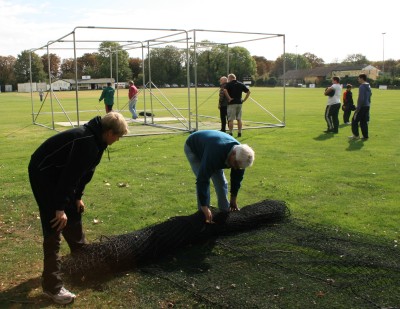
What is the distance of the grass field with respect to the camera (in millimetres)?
4277

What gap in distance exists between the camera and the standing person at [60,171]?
375 cm

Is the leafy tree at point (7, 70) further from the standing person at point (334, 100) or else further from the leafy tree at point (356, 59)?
the standing person at point (334, 100)

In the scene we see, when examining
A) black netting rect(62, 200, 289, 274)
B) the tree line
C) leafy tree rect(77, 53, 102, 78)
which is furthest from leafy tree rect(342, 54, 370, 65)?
black netting rect(62, 200, 289, 274)

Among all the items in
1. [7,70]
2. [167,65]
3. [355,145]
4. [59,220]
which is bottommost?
[355,145]

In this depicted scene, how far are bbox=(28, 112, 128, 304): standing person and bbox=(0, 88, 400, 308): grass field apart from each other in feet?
Result: 0.98

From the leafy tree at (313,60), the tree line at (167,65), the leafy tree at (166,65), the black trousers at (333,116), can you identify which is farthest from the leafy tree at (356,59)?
the black trousers at (333,116)

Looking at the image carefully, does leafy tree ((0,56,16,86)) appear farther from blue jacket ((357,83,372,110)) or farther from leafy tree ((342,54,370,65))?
blue jacket ((357,83,372,110))

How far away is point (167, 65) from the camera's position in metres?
51.1

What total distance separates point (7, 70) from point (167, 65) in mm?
65072

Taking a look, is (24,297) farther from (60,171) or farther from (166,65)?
(166,65)

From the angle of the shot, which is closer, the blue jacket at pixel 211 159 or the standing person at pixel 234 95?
the blue jacket at pixel 211 159

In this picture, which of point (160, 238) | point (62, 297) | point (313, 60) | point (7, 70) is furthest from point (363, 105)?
point (313, 60)

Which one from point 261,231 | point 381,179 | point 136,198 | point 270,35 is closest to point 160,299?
point 261,231

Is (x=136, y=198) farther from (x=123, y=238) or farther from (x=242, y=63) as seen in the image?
(x=242, y=63)
